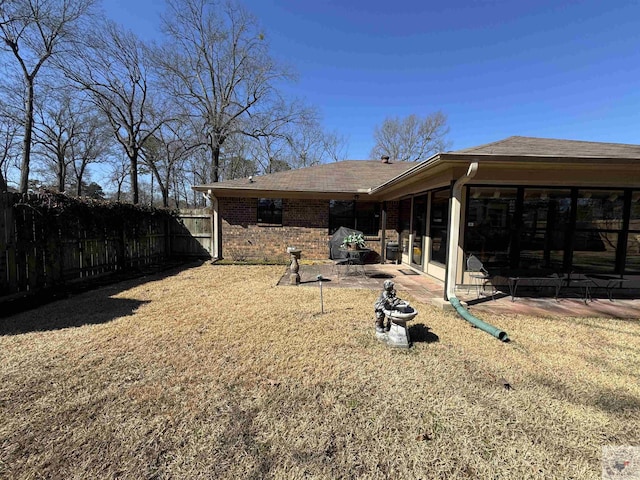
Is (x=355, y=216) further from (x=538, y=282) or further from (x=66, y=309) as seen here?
(x=66, y=309)

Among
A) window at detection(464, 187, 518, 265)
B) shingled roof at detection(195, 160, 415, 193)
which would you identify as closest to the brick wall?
shingled roof at detection(195, 160, 415, 193)

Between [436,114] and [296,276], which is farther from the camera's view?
[436,114]

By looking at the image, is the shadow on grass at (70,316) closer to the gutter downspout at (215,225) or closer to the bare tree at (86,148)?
the gutter downspout at (215,225)

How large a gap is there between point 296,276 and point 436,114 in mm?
24172

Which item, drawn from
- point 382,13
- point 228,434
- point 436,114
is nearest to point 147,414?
point 228,434

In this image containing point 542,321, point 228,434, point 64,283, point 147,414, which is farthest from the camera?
point 64,283

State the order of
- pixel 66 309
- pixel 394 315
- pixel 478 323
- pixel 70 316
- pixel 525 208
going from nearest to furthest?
1. pixel 394 315
2. pixel 478 323
3. pixel 70 316
4. pixel 66 309
5. pixel 525 208

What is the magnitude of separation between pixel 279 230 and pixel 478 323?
740 centimetres

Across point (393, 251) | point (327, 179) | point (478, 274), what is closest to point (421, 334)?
point (478, 274)

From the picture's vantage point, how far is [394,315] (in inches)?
133

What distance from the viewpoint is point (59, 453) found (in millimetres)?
1798

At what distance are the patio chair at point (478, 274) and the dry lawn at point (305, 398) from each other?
1462 millimetres

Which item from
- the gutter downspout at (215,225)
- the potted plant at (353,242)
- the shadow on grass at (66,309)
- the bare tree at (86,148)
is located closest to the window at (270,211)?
the gutter downspout at (215,225)

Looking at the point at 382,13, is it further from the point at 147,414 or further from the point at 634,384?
the point at 147,414
